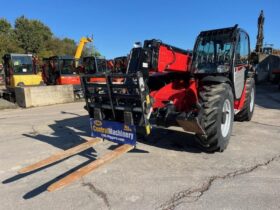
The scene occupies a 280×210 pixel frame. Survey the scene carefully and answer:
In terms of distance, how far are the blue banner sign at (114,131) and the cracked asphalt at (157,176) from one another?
0.46m

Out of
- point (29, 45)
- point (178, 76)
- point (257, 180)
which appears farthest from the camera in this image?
point (29, 45)

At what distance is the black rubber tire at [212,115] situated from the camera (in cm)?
498

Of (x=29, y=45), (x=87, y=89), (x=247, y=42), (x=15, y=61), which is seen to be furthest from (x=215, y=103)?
(x=29, y=45)

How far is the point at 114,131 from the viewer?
5.08 metres

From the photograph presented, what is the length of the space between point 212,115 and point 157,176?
1.45 meters

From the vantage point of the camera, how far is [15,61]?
1661 cm

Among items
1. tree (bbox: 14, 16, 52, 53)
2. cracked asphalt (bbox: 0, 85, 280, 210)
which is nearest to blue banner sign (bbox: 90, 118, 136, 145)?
cracked asphalt (bbox: 0, 85, 280, 210)

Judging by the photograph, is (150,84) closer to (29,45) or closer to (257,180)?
(257,180)

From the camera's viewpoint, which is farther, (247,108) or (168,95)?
(247,108)

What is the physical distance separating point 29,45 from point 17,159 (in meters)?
52.6

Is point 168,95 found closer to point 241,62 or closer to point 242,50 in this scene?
point 241,62

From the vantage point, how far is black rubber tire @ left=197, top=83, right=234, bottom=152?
196 inches

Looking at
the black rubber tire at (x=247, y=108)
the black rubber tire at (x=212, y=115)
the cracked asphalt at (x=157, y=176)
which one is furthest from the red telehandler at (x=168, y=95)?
the black rubber tire at (x=247, y=108)

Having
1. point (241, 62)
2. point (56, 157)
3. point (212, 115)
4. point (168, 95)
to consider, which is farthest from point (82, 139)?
point (241, 62)
